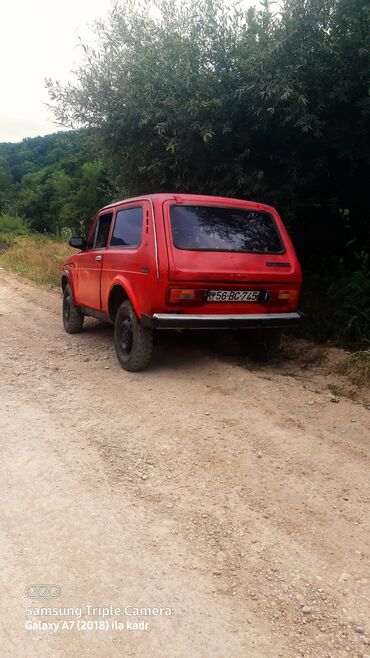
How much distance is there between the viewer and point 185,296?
4512 millimetres

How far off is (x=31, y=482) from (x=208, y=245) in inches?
108

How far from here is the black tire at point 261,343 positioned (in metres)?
5.53

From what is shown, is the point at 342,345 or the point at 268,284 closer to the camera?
the point at 268,284

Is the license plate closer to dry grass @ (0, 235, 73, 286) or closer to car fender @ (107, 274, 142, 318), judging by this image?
car fender @ (107, 274, 142, 318)

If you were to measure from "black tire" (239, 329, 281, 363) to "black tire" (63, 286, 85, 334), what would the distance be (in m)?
2.60

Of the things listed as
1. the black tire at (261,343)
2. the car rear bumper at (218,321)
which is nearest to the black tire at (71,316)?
the black tire at (261,343)

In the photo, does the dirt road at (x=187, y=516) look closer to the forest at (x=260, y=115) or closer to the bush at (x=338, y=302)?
the bush at (x=338, y=302)

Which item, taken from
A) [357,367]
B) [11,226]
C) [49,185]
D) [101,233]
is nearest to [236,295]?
[357,367]

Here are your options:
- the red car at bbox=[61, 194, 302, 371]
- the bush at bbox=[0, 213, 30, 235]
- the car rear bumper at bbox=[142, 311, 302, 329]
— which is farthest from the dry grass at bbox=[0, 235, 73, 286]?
the bush at bbox=[0, 213, 30, 235]

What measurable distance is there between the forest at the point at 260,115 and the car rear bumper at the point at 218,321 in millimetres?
1408

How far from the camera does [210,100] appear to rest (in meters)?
6.50

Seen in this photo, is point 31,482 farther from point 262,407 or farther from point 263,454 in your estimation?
point 262,407

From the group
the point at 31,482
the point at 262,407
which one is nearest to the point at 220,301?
the point at 262,407

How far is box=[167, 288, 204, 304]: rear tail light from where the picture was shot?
4473 mm
